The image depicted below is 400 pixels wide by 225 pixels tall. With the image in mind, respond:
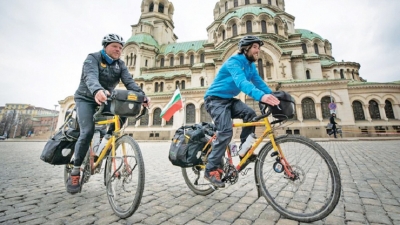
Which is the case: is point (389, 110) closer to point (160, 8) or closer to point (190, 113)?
point (190, 113)

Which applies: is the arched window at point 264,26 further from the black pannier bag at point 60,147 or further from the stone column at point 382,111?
the black pannier bag at point 60,147

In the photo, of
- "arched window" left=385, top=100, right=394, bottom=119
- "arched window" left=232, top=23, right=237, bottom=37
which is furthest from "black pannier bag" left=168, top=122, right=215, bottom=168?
"arched window" left=232, top=23, right=237, bottom=37

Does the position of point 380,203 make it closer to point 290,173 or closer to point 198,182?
point 290,173

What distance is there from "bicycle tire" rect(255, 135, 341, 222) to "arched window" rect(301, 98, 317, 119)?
2171 centimetres

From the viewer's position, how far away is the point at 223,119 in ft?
8.13

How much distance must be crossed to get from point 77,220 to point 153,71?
1404 inches

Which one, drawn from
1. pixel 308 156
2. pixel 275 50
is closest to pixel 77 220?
pixel 308 156

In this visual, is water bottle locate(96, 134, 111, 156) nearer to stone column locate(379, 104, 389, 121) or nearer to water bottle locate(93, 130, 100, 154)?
water bottle locate(93, 130, 100, 154)

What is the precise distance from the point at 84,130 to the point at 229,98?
6.97ft

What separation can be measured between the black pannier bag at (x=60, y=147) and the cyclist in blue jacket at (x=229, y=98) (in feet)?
7.05

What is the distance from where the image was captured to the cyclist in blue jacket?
2.37 metres

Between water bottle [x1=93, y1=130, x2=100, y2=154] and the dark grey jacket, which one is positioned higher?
the dark grey jacket

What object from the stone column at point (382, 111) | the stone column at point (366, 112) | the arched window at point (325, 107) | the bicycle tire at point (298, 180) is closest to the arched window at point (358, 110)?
the stone column at point (366, 112)

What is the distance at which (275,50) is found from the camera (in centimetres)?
2384
